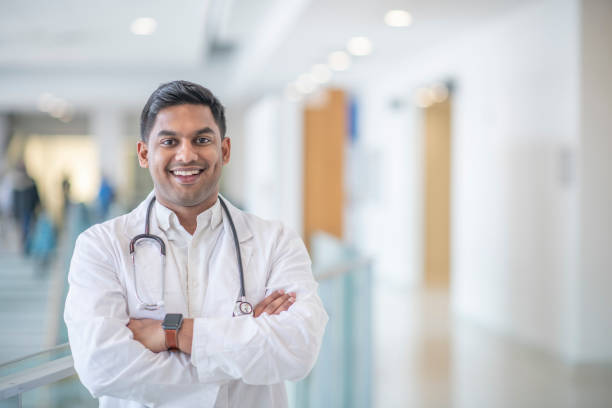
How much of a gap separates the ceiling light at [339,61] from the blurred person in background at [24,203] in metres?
5.28

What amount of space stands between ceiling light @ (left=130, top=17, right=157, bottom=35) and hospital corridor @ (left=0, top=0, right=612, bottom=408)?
8 cm

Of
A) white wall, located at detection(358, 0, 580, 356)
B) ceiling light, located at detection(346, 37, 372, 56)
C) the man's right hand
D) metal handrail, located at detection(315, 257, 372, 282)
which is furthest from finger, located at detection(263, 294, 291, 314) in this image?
ceiling light, located at detection(346, 37, 372, 56)

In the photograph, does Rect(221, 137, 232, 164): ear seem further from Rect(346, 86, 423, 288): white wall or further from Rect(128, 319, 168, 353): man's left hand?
Rect(346, 86, 423, 288): white wall

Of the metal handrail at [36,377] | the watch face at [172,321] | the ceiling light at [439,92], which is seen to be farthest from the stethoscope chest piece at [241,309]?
the ceiling light at [439,92]

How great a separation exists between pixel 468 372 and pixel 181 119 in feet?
13.8

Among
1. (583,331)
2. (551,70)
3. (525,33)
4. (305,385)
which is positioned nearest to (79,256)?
(305,385)

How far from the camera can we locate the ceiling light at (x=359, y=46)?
7.25 m

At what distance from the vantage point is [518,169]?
6047 millimetres

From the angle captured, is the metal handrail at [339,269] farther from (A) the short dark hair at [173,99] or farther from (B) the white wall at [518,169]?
(B) the white wall at [518,169]

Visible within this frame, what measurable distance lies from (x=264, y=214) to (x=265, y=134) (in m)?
1.24

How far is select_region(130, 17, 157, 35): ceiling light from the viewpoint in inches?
314

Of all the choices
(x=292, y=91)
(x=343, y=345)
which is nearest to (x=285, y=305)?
(x=343, y=345)

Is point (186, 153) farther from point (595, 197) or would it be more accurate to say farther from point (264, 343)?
point (595, 197)

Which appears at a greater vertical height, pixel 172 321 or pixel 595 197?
pixel 595 197
